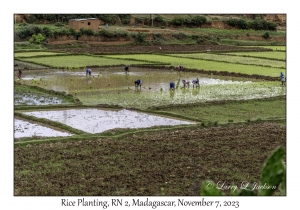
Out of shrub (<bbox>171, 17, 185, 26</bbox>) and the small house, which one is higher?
shrub (<bbox>171, 17, 185, 26</bbox>)

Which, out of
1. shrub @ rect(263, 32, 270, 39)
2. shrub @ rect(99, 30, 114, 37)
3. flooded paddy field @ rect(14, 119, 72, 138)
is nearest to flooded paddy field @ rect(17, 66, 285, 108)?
flooded paddy field @ rect(14, 119, 72, 138)

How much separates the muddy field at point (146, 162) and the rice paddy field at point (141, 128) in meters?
0.02

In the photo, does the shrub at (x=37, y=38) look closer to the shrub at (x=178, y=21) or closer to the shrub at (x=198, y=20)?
the shrub at (x=178, y=21)

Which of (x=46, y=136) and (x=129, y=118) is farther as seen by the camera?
(x=129, y=118)

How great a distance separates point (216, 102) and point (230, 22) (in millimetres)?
35916

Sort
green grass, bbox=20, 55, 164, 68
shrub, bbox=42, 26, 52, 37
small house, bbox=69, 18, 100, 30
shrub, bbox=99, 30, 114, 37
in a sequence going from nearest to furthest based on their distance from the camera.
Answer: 1. green grass, bbox=20, 55, 164, 68
2. shrub, bbox=42, 26, 52, 37
3. shrub, bbox=99, 30, 114, 37
4. small house, bbox=69, 18, 100, 30

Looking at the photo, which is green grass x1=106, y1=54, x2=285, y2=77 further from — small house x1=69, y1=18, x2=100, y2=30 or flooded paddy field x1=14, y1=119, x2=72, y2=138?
flooded paddy field x1=14, y1=119, x2=72, y2=138

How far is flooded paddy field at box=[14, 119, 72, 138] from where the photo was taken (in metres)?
15.3

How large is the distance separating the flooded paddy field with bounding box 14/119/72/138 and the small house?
30.0 m

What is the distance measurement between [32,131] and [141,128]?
9.95ft

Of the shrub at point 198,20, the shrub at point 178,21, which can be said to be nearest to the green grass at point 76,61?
the shrub at point 178,21

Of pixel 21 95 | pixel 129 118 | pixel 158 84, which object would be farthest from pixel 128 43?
pixel 129 118

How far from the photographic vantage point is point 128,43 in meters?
45.1

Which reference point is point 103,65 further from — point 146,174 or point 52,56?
point 146,174
